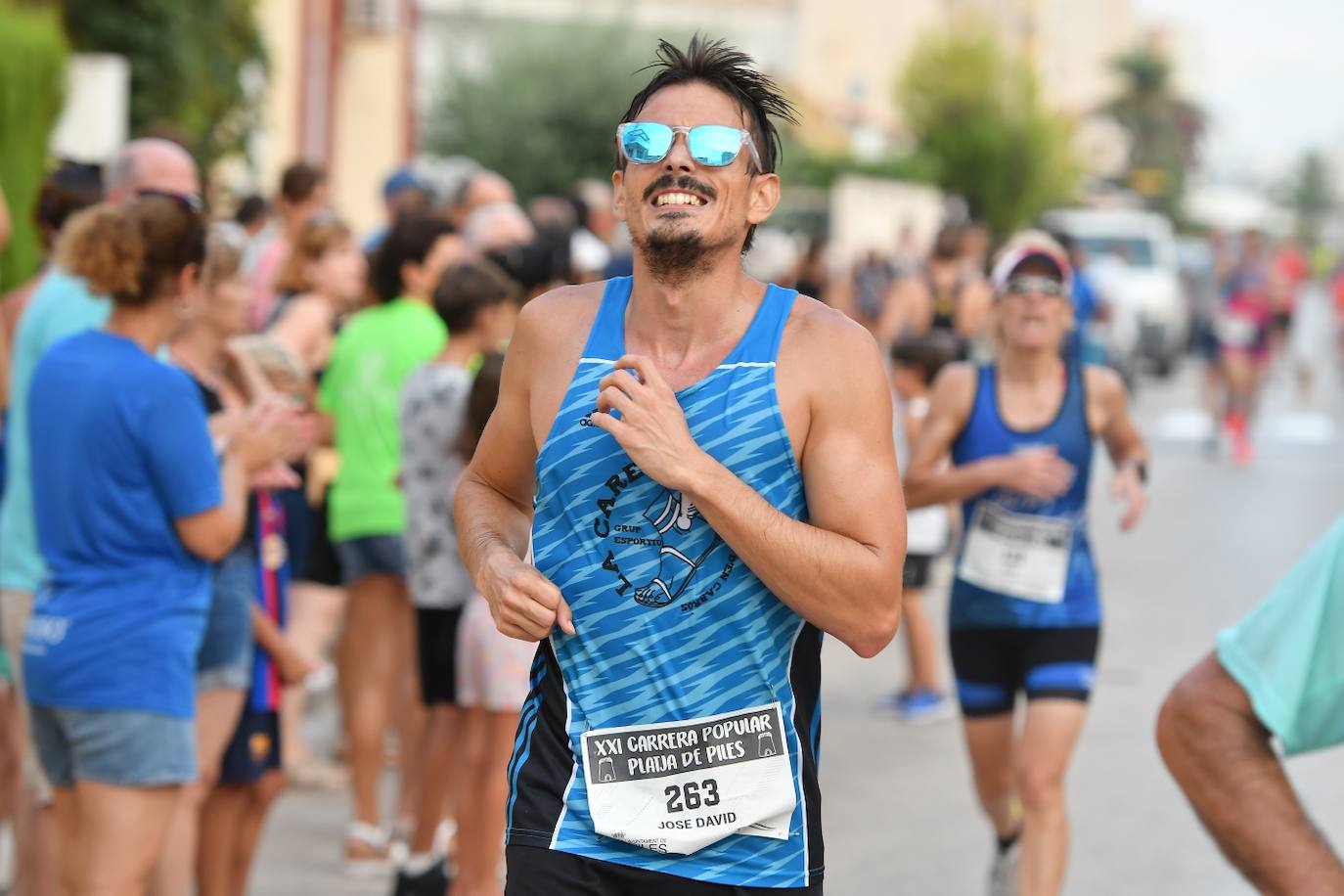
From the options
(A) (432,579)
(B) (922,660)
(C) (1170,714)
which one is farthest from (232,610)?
(B) (922,660)

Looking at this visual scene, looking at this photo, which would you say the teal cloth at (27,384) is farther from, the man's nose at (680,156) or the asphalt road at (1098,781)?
the man's nose at (680,156)

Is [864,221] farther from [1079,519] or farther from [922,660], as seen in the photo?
[1079,519]

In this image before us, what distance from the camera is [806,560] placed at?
299 cm

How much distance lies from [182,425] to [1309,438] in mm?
20574

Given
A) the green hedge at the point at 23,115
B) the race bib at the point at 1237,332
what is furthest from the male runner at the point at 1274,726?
the race bib at the point at 1237,332

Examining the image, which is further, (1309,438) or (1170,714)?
(1309,438)

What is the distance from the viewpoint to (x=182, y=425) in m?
4.32

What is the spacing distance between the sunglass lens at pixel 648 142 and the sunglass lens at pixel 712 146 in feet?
0.13

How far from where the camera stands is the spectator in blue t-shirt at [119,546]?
14.0 ft

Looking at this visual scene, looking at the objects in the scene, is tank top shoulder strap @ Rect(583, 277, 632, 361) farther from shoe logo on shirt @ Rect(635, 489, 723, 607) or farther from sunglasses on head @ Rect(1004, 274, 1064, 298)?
sunglasses on head @ Rect(1004, 274, 1064, 298)

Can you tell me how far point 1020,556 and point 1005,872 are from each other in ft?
3.11

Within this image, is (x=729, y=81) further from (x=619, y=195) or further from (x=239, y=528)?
(x=239, y=528)

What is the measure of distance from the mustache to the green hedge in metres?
7.36

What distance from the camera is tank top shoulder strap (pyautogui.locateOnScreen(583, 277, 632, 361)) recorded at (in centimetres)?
322
